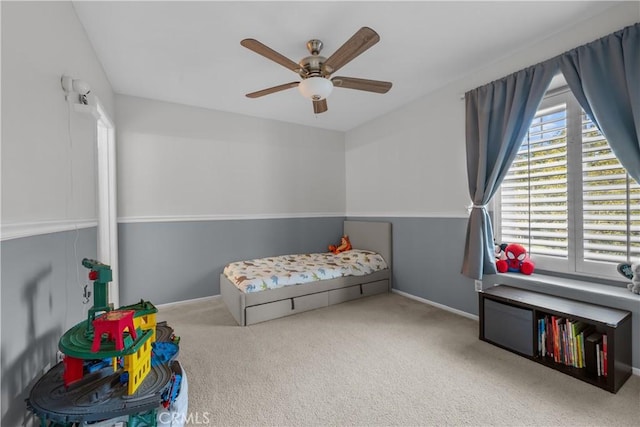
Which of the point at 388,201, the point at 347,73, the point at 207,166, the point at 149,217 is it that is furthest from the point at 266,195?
the point at 347,73

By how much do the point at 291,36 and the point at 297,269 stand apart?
7.52 ft

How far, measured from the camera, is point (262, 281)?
2.79 m

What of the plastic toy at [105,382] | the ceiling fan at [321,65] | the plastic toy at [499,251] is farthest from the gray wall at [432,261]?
the plastic toy at [105,382]

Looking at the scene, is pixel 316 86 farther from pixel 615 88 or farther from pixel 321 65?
pixel 615 88

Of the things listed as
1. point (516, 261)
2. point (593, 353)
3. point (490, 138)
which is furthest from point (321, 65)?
point (593, 353)

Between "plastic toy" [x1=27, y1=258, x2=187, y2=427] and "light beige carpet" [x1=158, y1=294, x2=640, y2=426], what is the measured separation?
0.58 meters

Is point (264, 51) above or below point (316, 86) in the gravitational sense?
above

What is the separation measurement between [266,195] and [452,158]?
2.47 m

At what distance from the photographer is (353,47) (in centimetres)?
171

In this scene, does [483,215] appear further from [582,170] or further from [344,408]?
[344,408]

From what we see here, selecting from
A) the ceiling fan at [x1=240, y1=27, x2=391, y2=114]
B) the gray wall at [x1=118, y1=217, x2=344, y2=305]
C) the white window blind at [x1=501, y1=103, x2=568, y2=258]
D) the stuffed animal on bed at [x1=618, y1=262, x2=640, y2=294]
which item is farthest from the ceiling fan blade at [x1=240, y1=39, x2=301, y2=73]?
the stuffed animal on bed at [x1=618, y1=262, x2=640, y2=294]

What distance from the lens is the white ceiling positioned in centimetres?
180

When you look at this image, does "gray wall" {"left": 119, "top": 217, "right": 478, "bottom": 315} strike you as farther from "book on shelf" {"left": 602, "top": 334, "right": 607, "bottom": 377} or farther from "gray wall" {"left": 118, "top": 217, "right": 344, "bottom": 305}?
"book on shelf" {"left": 602, "top": 334, "right": 607, "bottom": 377}

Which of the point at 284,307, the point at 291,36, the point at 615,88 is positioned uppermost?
the point at 291,36
